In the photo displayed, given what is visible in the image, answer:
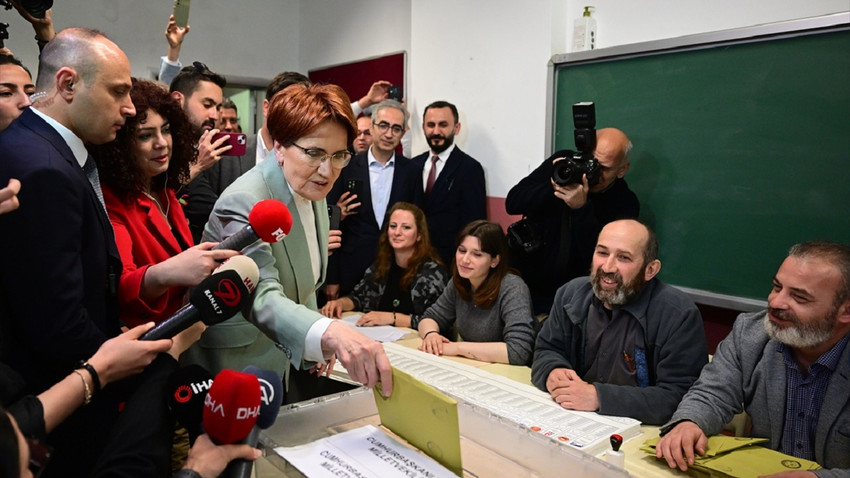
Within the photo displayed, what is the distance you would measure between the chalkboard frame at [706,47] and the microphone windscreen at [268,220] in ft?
8.17

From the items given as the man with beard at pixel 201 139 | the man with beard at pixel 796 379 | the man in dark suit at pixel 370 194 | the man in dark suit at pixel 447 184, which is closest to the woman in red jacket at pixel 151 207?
the man with beard at pixel 201 139

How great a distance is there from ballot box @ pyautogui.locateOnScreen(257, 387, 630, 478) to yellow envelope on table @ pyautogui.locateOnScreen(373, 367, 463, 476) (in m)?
0.06

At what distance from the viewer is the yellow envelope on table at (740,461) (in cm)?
144

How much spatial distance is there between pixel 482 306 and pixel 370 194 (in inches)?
55.1

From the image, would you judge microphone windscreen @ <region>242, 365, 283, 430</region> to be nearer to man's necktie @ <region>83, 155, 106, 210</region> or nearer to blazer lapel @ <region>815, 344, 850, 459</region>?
man's necktie @ <region>83, 155, 106, 210</region>

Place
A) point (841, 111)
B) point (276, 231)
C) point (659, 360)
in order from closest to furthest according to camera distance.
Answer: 1. point (276, 231)
2. point (659, 360)
3. point (841, 111)

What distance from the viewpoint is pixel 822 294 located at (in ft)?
5.55

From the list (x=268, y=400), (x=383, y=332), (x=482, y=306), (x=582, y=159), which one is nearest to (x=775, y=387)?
(x=482, y=306)

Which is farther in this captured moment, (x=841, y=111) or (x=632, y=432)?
(x=841, y=111)

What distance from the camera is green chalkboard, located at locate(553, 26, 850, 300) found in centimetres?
261

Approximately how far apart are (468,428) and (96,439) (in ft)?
2.28

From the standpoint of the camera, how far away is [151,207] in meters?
1.61

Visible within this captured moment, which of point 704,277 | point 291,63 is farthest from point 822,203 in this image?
point 291,63

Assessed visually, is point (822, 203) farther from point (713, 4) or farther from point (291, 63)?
point (291, 63)
